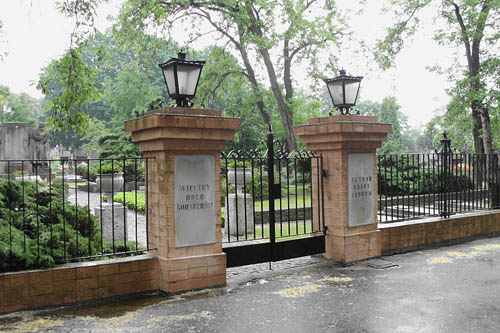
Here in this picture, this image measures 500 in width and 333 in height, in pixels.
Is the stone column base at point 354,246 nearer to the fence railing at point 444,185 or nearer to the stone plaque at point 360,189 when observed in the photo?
the stone plaque at point 360,189

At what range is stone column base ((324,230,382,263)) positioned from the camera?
712 cm

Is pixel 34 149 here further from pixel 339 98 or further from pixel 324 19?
pixel 339 98

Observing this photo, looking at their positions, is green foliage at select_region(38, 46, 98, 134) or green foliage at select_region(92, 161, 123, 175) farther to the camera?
green foliage at select_region(38, 46, 98, 134)

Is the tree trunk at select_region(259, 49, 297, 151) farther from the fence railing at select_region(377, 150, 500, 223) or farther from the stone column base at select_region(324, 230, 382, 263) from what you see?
the stone column base at select_region(324, 230, 382, 263)

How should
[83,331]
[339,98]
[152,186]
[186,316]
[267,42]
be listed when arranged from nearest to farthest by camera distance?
[83,331], [186,316], [152,186], [339,98], [267,42]

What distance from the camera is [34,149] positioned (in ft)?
79.6

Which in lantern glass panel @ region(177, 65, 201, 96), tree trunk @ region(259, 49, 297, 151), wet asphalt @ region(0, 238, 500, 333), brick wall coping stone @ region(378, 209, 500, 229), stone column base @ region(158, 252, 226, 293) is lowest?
wet asphalt @ region(0, 238, 500, 333)

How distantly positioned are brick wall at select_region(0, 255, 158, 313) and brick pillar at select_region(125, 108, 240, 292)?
0.26 meters

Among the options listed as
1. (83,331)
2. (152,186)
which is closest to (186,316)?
(83,331)

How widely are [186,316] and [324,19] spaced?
63.5 feet

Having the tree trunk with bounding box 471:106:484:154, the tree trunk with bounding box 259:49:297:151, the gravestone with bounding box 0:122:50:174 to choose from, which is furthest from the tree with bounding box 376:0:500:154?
the gravestone with bounding box 0:122:50:174

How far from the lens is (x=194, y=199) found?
576 centimetres

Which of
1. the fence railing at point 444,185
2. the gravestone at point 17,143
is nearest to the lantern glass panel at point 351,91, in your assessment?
the fence railing at point 444,185

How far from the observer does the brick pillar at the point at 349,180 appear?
711 centimetres
